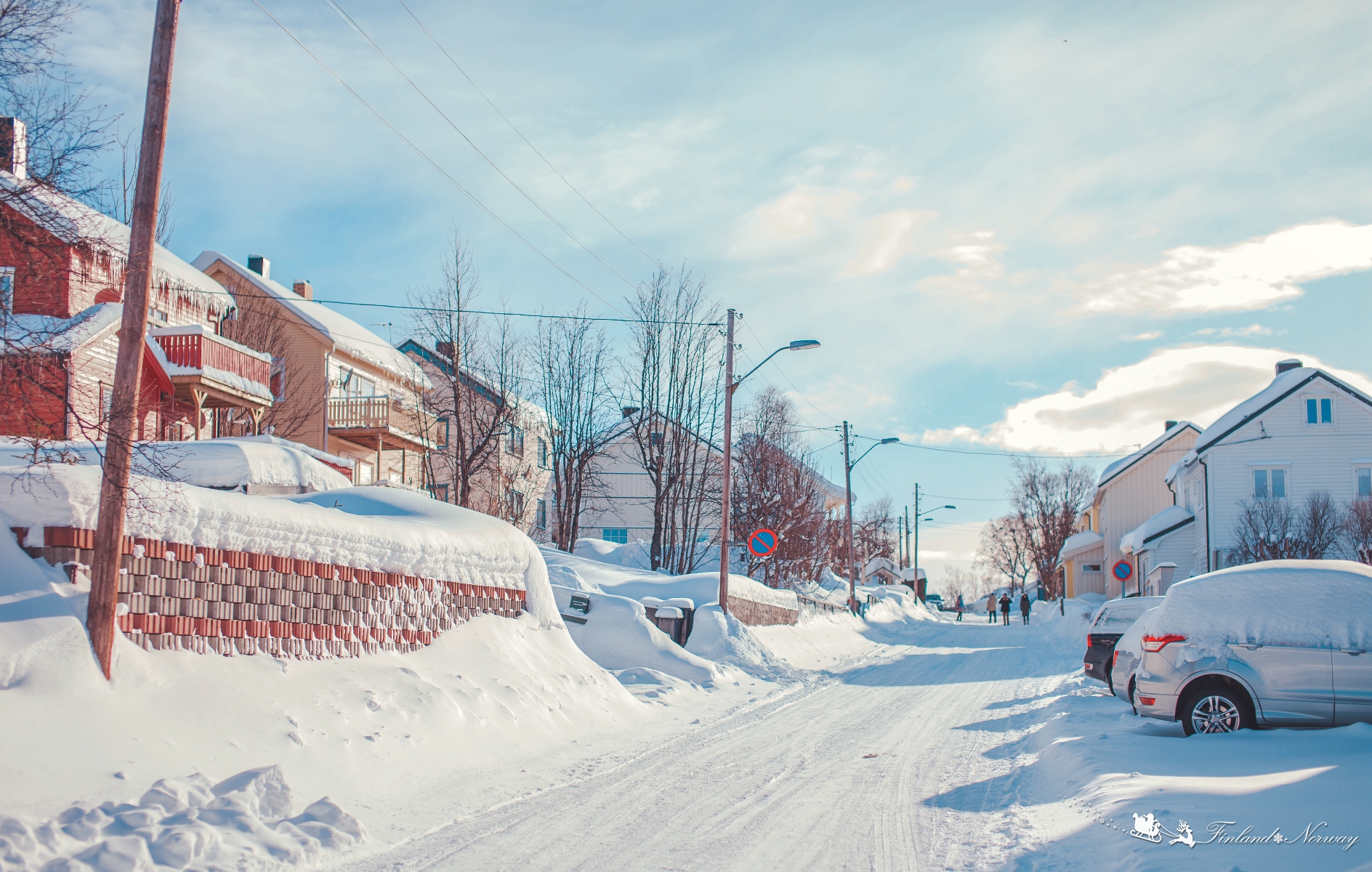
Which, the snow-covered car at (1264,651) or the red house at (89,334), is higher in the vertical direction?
the red house at (89,334)

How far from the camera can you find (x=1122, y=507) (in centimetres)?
5500

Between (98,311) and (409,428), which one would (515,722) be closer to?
(98,311)

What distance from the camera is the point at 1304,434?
37375mm

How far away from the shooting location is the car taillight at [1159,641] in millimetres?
10055

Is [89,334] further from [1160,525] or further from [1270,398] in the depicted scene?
[1270,398]

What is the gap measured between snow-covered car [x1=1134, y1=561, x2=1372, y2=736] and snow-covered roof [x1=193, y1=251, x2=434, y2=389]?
27.3 metres

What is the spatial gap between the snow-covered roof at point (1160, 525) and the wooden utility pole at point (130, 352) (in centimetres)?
4104

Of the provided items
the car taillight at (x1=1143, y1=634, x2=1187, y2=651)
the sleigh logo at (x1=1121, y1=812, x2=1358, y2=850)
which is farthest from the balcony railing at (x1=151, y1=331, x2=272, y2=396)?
the sleigh logo at (x1=1121, y1=812, x2=1358, y2=850)

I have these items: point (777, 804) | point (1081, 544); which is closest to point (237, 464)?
point (777, 804)

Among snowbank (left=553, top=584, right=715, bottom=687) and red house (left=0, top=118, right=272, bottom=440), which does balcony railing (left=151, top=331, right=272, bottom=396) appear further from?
snowbank (left=553, top=584, right=715, bottom=687)

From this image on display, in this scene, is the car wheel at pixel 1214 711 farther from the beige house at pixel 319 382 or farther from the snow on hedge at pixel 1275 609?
the beige house at pixel 319 382

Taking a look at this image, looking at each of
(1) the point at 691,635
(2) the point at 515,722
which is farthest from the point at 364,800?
(1) the point at 691,635

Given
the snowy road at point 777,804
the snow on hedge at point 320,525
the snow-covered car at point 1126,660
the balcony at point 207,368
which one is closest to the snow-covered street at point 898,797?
the snowy road at point 777,804

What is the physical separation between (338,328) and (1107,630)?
29.4 m
